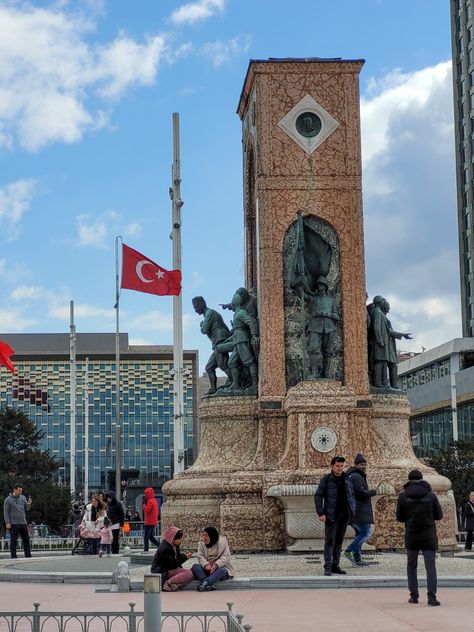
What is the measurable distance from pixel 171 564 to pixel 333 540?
2.29m

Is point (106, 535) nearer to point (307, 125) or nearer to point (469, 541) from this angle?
point (469, 541)

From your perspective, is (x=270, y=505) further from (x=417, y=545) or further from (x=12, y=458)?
(x=12, y=458)

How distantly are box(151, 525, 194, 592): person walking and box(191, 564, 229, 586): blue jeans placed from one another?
0.27 feet

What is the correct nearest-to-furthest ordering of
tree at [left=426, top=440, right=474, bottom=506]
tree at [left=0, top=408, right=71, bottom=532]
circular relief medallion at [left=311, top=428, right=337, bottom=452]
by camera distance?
circular relief medallion at [left=311, top=428, right=337, bottom=452] → tree at [left=0, top=408, right=71, bottom=532] → tree at [left=426, top=440, right=474, bottom=506]

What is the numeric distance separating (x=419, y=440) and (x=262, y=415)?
6497 cm

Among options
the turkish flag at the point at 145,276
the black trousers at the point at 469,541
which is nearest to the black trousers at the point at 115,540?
the turkish flag at the point at 145,276

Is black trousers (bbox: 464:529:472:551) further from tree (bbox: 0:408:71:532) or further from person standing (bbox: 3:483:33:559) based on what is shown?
tree (bbox: 0:408:71:532)

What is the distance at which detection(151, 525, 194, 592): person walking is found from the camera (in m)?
14.1

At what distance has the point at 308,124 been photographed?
22.4 m

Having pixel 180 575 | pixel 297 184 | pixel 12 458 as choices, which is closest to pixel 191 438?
pixel 12 458

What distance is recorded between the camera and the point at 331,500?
50.5 feet

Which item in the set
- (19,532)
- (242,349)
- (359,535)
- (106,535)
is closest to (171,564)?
(359,535)

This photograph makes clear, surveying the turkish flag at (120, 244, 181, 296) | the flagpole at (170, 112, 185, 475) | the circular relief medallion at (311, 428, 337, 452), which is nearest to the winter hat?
the circular relief medallion at (311, 428, 337, 452)

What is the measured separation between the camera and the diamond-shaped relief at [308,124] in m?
22.3
